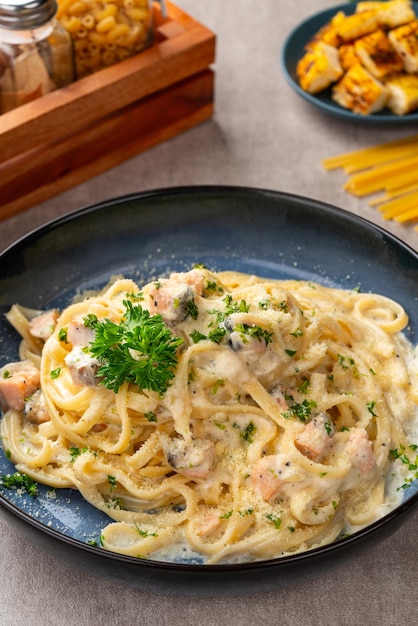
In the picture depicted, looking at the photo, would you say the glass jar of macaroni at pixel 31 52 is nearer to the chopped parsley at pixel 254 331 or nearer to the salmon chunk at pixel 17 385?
the salmon chunk at pixel 17 385

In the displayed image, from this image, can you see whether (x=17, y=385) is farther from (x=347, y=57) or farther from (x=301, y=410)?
(x=347, y=57)

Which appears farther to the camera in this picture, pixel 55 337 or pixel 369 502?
pixel 55 337

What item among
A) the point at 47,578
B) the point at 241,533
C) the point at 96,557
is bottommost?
the point at 47,578

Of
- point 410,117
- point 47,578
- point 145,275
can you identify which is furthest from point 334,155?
point 47,578

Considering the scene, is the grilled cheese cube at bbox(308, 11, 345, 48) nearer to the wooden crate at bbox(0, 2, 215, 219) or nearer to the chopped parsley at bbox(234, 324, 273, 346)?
the wooden crate at bbox(0, 2, 215, 219)

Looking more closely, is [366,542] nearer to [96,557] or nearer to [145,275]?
[96,557]

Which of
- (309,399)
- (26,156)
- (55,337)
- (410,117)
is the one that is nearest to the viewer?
(309,399)
